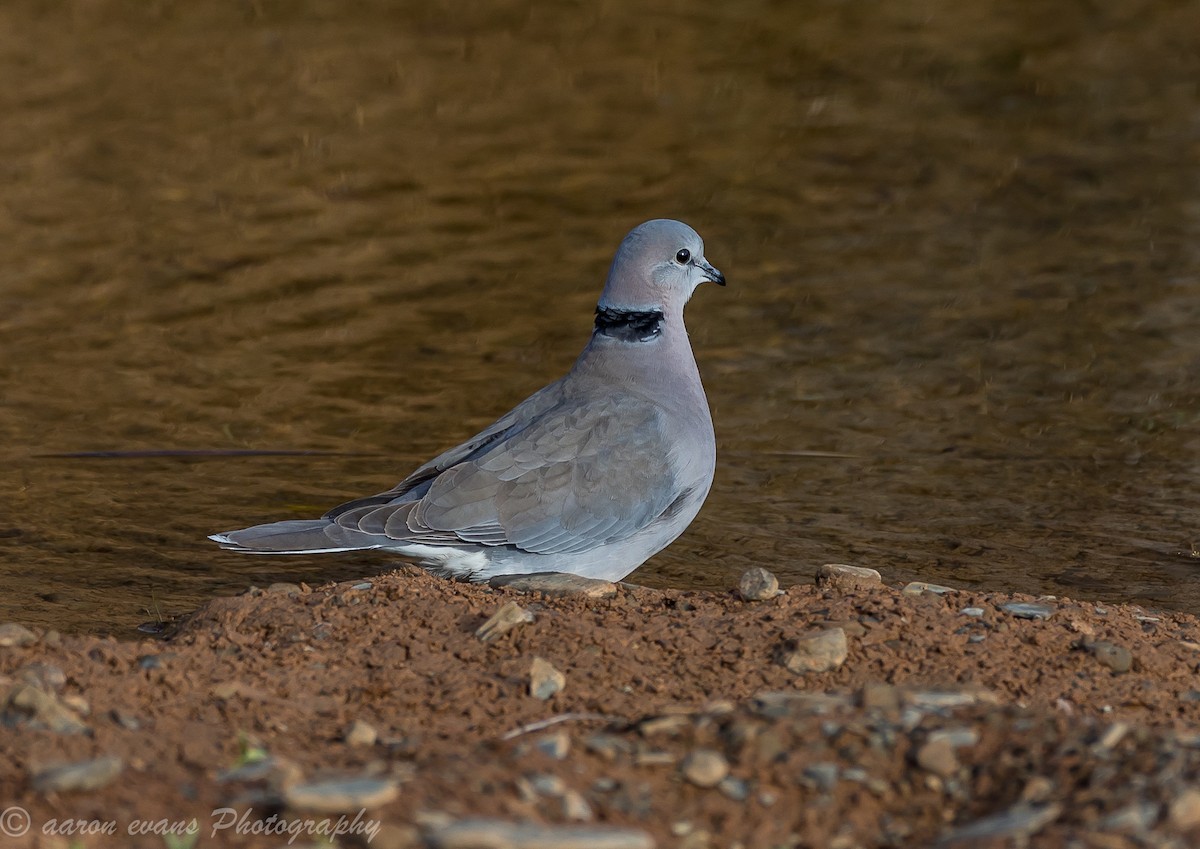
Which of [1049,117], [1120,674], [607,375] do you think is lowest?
[1120,674]

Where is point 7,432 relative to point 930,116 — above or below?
below

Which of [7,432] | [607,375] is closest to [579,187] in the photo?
[7,432]

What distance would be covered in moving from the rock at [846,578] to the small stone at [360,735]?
1.80 m

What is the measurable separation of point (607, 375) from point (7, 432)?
10.9ft

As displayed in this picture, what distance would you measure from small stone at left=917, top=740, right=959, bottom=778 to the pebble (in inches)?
56.6

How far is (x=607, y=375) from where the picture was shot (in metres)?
5.96

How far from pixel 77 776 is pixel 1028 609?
9.20 ft

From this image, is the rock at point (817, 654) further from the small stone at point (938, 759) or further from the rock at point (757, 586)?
the small stone at point (938, 759)

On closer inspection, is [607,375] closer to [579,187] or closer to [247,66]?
[579,187]

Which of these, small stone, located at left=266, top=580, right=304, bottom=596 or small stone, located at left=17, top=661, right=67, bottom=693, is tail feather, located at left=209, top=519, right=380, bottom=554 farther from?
small stone, located at left=17, top=661, right=67, bottom=693

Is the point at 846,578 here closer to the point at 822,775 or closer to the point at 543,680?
the point at 543,680

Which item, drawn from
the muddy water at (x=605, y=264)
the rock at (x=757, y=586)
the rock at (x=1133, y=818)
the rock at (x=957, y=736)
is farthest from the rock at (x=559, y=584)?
the rock at (x=1133, y=818)

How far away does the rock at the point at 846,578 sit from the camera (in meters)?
5.27

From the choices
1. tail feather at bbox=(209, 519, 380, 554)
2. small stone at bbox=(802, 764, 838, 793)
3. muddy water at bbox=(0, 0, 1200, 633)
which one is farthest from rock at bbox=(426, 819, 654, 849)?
muddy water at bbox=(0, 0, 1200, 633)
